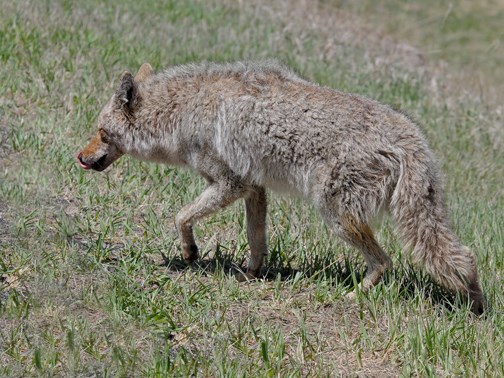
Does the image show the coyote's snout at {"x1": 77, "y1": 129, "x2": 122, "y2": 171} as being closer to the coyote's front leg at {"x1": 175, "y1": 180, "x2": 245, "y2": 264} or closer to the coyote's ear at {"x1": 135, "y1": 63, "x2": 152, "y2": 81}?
the coyote's ear at {"x1": 135, "y1": 63, "x2": 152, "y2": 81}

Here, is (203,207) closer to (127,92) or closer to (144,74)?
(127,92)

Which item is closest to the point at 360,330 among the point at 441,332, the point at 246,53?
the point at 441,332

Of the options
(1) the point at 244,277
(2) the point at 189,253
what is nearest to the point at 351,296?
(1) the point at 244,277

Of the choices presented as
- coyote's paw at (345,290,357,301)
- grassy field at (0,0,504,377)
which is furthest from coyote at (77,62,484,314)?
grassy field at (0,0,504,377)

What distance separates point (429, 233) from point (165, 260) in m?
1.94

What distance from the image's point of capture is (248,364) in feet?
17.0

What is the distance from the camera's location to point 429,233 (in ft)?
19.7

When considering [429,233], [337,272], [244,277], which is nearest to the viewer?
[429,233]

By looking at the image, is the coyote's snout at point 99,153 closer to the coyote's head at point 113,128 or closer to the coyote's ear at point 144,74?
the coyote's head at point 113,128

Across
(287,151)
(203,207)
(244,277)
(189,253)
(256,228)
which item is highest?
(287,151)

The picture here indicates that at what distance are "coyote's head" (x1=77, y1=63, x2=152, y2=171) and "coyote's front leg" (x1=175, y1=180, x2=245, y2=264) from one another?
3.00 feet

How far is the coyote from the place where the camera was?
6031mm

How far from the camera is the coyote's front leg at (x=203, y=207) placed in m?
6.57

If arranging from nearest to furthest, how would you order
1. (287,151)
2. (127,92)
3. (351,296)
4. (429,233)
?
(429,233) < (351,296) < (287,151) < (127,92)
